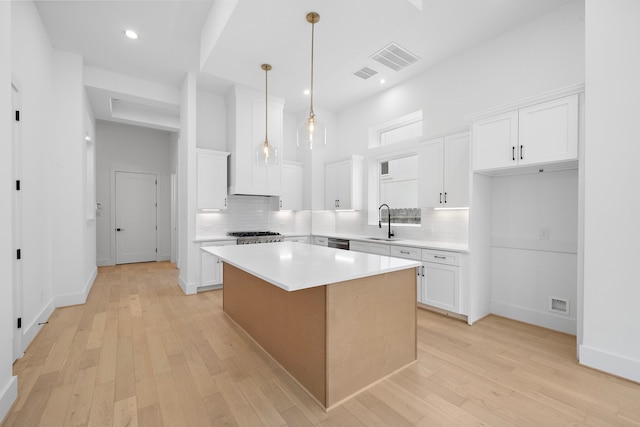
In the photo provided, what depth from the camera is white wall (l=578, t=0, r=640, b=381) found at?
7.18 ft

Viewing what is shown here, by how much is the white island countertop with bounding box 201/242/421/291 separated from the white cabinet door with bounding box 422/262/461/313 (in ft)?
4.63

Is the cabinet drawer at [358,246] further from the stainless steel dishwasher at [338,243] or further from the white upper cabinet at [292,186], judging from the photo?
the white upper cabinet at [292,186]

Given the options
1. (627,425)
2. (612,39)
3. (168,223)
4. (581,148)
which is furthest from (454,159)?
(168,223)

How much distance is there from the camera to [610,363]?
2266 millimetres

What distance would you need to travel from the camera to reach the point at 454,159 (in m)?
3.67

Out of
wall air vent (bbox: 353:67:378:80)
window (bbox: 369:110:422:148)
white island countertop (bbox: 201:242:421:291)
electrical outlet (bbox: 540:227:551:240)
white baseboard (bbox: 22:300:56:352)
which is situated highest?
wall air vent (bbox: 353:67:378:80)

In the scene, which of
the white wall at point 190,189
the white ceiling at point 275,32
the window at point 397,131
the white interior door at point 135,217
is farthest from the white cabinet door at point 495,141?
the white interior door at point 135,217

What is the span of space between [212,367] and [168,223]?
6.36 meters

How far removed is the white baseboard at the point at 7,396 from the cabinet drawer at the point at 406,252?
3.81 m

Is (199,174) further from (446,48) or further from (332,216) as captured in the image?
(446,48)

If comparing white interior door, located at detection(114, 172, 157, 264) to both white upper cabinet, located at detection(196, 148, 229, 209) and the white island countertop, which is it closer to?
white upper cabinet, located at detection(196, 148, 229, 209)

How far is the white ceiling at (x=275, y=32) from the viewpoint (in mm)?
2689

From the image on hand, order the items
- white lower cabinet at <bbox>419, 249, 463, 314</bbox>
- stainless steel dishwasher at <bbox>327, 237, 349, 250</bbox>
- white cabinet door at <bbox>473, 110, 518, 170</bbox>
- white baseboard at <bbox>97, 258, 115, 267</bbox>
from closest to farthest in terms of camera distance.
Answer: white cabinet door at <bbox>473, 110, 518, 170</bbox> → white lower cabinet at <bbox>419, 249, 463, 314</bbox> → stainless steel dishwasher at <bbox>327, 237, 349, 250</bbox> → white baseboard at <bbox>97, 258, 115, 267</bbox>

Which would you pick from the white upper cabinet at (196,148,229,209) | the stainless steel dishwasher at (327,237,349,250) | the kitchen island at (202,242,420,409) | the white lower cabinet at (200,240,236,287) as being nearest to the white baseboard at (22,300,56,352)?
the white lower cabinet at (200,240,236,287)
